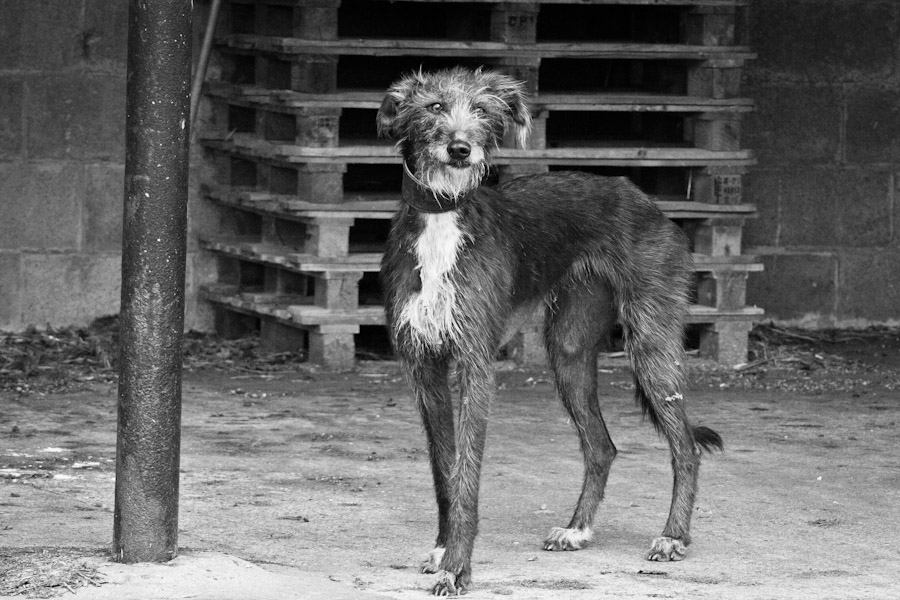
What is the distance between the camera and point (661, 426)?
612 cm

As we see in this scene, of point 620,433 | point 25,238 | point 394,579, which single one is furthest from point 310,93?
point 394,579

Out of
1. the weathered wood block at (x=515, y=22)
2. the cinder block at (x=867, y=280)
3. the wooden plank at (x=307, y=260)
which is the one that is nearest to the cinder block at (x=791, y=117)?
the cinder block at (x=867, y=280)

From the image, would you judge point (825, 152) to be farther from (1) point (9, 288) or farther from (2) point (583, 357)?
(1) point (9, 288)

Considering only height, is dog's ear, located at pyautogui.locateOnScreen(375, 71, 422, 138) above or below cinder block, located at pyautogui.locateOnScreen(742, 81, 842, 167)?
below

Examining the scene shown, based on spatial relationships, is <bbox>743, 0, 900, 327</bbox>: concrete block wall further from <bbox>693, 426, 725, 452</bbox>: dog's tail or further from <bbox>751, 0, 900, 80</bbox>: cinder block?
<bbox>693, 426, 725, 452</bbox>: dog's tail

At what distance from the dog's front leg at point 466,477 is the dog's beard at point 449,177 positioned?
60 centimetres

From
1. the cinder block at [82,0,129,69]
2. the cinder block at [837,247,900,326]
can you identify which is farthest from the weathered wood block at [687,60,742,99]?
the cinder block at [82,0,129,69]

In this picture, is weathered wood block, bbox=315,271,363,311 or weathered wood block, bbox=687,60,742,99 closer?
weathered wood block, bbox=315,271,363,311

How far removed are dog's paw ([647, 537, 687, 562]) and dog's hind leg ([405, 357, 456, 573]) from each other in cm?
83

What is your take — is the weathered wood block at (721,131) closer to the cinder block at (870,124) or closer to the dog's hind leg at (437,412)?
the cinder block at (870,124)

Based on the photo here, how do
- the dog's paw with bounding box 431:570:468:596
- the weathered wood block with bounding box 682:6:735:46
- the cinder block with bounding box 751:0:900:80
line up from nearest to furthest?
1. the dog's paw with bounding box 431:570:468:596
2. the weathered wood block with bounding box 682:6:735:46
3. the cinder block with bounding box 751:0:900:80

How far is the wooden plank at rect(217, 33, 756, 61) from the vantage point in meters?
9.23

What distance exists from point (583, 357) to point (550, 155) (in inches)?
139

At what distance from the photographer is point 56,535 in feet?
18.8
